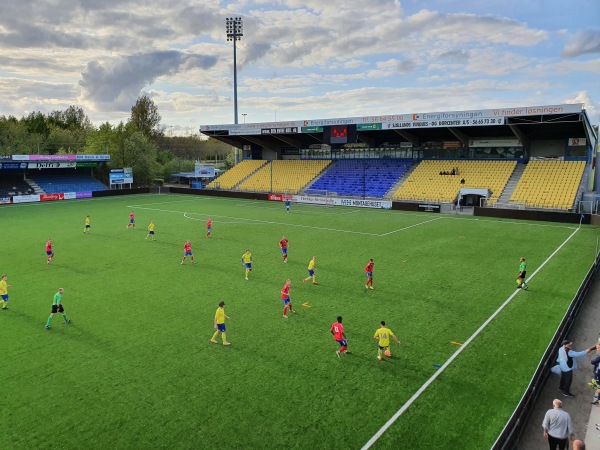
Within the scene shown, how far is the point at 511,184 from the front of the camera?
153 ft

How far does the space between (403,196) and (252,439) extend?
148ft

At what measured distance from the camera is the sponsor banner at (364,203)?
48675 mm

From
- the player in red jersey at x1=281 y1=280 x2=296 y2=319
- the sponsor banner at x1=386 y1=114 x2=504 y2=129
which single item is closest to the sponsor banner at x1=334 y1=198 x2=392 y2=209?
the sponsor banner at x1=386 y1=114 x2=504 y2=129

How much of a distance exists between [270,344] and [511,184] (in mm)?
42184

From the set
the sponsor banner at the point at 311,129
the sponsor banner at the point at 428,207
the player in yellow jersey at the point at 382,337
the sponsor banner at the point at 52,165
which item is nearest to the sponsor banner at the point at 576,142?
the sponsor banner at the point at 428,207

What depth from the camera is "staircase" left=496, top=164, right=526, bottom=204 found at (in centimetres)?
4469

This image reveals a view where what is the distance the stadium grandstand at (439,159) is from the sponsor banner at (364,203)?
67.9 inches

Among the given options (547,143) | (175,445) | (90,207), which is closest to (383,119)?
(547,143)

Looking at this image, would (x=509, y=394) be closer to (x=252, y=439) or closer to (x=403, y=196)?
(x=252, y=439)

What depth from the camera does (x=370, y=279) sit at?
18484 millimetres

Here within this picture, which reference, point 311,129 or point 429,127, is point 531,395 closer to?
point 429,127

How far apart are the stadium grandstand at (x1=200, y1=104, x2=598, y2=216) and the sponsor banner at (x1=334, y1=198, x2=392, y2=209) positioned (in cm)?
173

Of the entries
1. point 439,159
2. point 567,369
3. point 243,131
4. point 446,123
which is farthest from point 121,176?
point 567,369

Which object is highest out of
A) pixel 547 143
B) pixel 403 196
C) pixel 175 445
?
pixel 547 143
